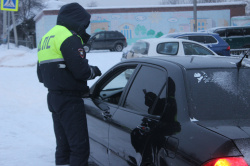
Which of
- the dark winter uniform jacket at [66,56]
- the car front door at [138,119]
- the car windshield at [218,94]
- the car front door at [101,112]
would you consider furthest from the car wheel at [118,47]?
the car windshield at [218,94]

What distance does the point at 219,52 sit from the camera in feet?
49.9

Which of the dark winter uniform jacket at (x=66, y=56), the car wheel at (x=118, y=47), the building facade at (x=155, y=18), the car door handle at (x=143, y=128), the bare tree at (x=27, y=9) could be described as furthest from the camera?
the bare tree at (x=27, y=9)

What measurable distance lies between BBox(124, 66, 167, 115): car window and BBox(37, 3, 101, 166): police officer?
17.0 inches

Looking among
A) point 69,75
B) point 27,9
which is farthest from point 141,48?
point 27,9

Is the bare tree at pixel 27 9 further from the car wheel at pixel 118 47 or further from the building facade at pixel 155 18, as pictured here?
the car wheel at pixel 118 47

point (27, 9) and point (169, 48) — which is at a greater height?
point (27, 9)

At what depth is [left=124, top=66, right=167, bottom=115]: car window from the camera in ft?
10.1

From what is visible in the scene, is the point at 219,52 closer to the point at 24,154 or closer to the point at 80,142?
the point at 24,154

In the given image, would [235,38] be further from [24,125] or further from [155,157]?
[155,157]

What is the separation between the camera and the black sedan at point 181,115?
7.56ft

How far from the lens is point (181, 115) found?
2.63 metres

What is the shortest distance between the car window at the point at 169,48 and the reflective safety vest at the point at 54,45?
8.10 metres

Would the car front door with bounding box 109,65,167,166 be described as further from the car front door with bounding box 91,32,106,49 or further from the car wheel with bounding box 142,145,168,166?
the car front door with bounding box 91,32,106,49

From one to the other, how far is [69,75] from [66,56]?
0.20m
